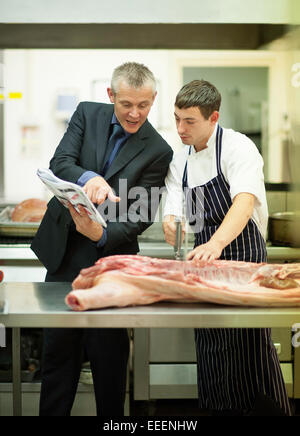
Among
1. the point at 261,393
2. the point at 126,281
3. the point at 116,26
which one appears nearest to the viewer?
the point at 126,281

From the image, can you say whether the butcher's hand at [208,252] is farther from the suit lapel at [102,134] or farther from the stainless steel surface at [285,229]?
the stainless steel surface at [285,229]

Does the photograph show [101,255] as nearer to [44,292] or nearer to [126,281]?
[44,292]

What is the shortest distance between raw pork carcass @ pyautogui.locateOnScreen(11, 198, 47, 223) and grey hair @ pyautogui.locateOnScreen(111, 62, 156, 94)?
1.06 m

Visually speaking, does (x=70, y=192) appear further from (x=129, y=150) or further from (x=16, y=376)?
(x=16, y=376)

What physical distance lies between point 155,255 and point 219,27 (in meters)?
1.29

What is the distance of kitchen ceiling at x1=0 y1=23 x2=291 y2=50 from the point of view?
10.1 ft

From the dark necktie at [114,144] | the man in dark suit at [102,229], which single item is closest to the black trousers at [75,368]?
the man in dark suit at [102,229]

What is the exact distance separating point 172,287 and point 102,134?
0.84m

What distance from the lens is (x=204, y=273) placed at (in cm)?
179

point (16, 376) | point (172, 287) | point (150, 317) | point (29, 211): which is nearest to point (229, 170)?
point (172, 287)

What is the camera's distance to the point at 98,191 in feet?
6.38

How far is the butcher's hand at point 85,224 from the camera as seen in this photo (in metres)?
1.88

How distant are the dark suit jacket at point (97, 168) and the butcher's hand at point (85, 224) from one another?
83mm
